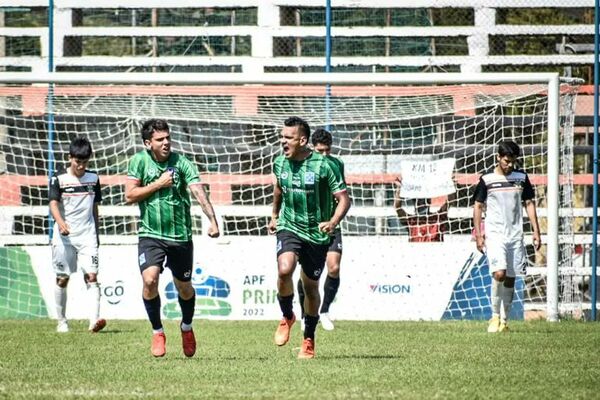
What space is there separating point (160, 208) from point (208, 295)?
22.9ft

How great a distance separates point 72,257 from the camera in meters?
14.8

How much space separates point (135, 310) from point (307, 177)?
7.24 metres

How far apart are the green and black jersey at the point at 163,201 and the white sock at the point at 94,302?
404 cm

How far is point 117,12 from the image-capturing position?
20531 mm

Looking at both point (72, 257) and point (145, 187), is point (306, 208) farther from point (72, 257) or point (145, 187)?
point (72, 257)

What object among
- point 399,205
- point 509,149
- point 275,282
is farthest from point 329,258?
point 399,205

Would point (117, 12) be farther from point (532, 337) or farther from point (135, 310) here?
point (532, 337)

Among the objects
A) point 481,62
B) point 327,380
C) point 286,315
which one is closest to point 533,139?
point 481,62

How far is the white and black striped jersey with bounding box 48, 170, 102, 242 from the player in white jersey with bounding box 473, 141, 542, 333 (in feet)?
15.0

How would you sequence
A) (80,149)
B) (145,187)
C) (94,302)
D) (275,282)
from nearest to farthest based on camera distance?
1. (145,187)
2. (80,149)
3. (94,302)
4. (275,282)

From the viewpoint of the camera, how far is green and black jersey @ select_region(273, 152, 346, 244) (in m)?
10.7

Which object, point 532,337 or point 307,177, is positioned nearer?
point 307,177

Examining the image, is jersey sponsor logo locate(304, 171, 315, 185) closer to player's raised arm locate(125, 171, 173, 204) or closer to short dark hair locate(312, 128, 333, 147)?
player's raised arm locate(125, 171, 173, 204)

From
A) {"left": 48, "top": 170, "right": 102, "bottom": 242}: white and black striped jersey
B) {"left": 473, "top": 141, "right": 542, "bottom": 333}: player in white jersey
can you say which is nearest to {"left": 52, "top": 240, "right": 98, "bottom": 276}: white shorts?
{"left": 48, "top": 170, "right": 102, "bottom": 242}: white and black striped jersey
